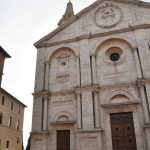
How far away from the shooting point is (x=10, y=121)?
32.2 m

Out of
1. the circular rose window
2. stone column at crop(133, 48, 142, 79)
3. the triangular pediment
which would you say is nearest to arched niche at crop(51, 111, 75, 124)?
the circular rose window

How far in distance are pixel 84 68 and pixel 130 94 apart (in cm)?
462

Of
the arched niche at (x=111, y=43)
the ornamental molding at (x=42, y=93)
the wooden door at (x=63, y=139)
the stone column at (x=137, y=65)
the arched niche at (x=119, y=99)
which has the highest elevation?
the arched niche at (x=111, y=43)

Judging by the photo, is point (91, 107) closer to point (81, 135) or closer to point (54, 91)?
point (81, 135)

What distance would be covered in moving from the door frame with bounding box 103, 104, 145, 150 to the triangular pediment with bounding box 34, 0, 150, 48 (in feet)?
23.1

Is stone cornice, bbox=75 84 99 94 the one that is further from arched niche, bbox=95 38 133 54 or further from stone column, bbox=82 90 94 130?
arched niche, bbox=95 38 133 54

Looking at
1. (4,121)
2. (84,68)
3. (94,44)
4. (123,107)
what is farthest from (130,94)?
(4,121)

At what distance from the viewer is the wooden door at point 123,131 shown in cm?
1444

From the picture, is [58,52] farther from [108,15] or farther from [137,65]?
[137,65]

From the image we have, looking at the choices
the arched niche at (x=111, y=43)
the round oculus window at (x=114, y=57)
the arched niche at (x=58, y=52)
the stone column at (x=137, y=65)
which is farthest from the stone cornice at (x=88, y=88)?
the arched niche at (x=58, y=52)

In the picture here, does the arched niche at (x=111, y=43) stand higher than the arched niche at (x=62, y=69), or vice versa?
the arched niche at (x=111, y=43)

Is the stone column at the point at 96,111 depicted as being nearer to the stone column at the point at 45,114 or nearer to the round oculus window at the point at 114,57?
the round oculus window at the point at 114,57

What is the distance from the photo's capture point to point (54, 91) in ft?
59.0

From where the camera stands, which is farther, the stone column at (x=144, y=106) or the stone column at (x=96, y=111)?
the stone column at (x=96, y=111)
